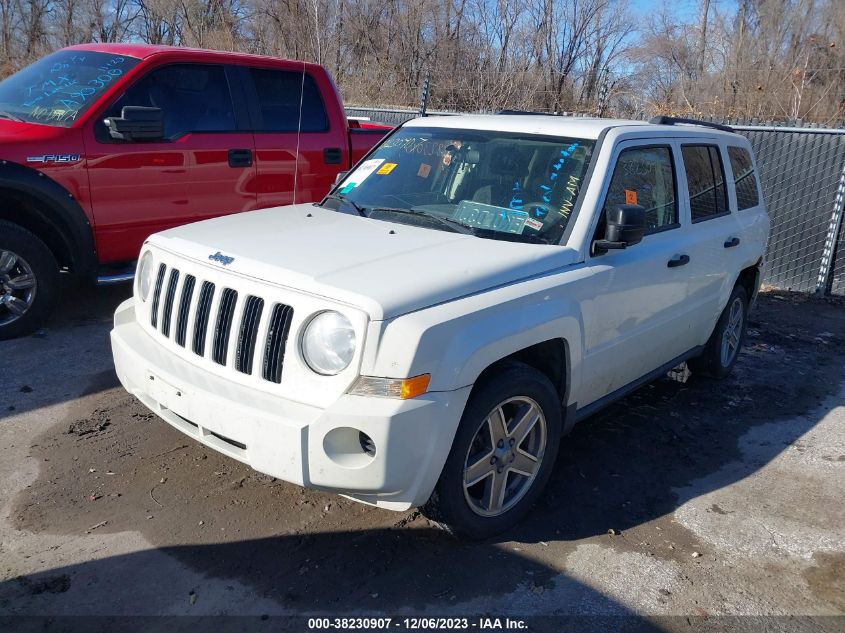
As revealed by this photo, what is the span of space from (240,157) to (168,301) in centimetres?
308

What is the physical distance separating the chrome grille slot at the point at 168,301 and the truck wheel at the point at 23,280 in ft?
8.24

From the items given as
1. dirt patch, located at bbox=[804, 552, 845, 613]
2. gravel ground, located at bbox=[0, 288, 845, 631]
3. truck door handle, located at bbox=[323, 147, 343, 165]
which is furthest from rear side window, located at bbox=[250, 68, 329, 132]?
dirt patch, located at bbox=[804, 552, 845, 613]

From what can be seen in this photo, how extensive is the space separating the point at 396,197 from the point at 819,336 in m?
5.08

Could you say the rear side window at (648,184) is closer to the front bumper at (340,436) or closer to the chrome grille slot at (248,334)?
the front bumper at (340,436)

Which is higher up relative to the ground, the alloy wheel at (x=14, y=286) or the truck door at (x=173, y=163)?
the truck door at (x=173, y=163)

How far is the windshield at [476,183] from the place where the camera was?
148 inches

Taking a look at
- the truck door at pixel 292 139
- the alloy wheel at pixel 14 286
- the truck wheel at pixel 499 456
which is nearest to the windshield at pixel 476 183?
the truck wheel at pixel 499 456

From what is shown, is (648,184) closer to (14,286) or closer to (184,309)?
(184,309)

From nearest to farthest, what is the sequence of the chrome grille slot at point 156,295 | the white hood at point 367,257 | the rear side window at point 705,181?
1. the white hood at point 367,257
2. the chrome grille slot at point 156,295
3. the rear side window at point 705,181

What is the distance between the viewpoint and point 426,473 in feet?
9.51

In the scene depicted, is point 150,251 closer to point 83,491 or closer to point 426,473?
point 83,491

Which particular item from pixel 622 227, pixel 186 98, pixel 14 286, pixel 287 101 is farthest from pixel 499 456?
pixel 287 101

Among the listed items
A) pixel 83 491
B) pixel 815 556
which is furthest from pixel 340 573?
pixel 815 556

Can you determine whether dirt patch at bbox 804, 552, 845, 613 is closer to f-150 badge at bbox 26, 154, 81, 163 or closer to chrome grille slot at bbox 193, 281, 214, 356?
chrome grille slot at bbox 193, 281, 214, 356
